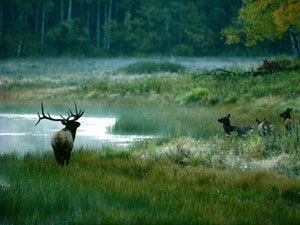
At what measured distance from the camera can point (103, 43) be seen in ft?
222

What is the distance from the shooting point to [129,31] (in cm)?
6538

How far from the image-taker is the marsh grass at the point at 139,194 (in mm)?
7605

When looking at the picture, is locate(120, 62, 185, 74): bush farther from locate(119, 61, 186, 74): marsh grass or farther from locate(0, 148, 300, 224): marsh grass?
locate(0, 148, 300, 224): marsh grass

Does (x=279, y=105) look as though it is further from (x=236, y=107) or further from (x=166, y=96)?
(x=166, y=96)

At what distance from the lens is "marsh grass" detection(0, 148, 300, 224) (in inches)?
299

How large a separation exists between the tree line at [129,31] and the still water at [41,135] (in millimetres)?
35979

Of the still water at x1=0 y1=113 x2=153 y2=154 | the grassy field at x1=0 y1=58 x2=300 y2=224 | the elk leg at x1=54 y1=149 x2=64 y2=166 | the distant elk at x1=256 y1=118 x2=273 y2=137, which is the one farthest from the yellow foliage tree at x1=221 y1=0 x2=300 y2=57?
the elk leg at x1=54 y1=149 x2=64 y2=166

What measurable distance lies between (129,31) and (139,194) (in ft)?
189

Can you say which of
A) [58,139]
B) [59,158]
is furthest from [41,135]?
[58,139]

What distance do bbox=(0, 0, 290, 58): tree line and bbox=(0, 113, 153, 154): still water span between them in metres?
36.0

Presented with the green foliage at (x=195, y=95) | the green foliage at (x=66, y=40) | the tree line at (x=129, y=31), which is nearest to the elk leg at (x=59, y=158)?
the green foliage at (x=195, y=95)

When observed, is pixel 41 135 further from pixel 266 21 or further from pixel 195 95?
pixel 266 21

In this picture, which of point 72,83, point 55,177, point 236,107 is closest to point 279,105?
point 236,107

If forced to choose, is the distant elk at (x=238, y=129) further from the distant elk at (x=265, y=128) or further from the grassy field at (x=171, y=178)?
the grassy field at (x=171, y=178)
